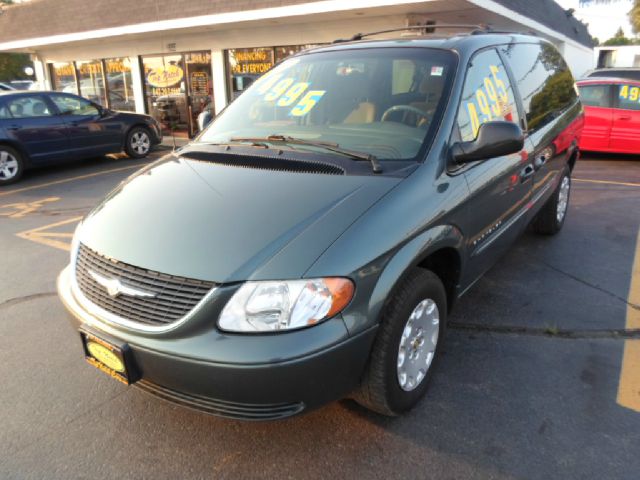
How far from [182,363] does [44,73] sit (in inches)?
850

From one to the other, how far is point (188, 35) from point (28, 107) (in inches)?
250

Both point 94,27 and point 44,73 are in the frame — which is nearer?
point 94,27

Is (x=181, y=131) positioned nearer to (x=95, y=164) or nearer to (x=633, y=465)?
(x=95, y=164)

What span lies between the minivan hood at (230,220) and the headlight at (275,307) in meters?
0.05

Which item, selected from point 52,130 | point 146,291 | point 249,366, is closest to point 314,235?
point 249,366

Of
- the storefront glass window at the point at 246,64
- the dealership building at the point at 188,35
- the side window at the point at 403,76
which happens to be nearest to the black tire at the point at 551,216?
the side window at the point at 403,76

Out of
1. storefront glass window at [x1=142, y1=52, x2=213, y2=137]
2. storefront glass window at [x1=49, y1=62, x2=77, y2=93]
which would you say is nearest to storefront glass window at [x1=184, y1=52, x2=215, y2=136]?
storefront glass window at [x1=142, y1=52, x2=213, y2=137]

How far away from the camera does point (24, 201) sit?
786 cm

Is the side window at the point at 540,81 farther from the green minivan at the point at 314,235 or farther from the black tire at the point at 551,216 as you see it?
the black tire at the point at 551,216

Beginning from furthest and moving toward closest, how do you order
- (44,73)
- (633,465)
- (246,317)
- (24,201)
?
(44,73)
(24,201)
(633,465)
(246,317)

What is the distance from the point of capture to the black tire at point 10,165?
29.5 feet

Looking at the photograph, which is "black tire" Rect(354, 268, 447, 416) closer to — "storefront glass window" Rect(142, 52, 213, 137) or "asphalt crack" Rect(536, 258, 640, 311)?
"asphalt crack" Rect(536, 258, 640, 311)

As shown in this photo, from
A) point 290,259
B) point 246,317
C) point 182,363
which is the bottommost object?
point 182,363

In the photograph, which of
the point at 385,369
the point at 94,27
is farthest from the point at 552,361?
the point at 94,27
